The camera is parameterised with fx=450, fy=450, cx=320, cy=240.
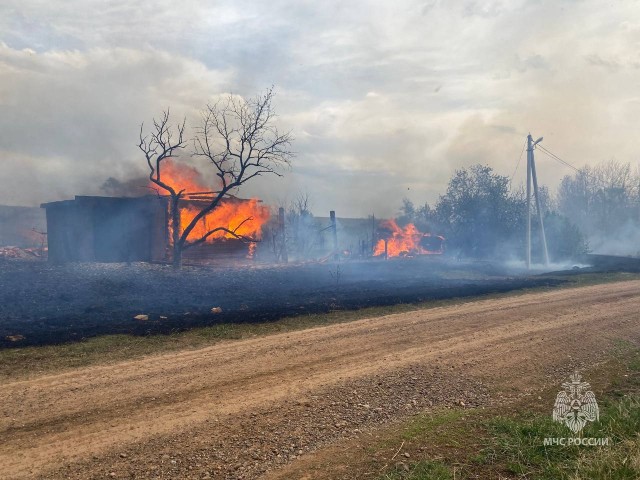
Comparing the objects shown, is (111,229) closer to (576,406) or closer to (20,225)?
(576,406)

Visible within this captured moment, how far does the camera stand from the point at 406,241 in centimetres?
4109

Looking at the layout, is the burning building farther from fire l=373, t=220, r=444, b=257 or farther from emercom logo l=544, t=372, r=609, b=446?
emercom logo l=544, t=372, r=609, b=446

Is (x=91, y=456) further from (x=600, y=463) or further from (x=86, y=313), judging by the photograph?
(x=86, y=313)

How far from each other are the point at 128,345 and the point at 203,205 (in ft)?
71.5

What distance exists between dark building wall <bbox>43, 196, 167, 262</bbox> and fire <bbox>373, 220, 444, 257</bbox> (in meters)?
18.7

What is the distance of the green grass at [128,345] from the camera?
8.14 meters

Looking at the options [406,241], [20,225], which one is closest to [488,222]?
[406,241]

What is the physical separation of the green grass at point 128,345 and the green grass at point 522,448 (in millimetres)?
5826

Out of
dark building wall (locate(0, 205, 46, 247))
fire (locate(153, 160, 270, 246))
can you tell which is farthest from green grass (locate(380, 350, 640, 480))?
dark building wall (locate(0, 205, 46, 247))

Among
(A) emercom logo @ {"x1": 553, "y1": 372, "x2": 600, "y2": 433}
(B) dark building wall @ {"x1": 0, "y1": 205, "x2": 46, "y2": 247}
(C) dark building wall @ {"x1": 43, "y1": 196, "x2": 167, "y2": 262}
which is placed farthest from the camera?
(B) dark building wall @ {"x1": 0, "y1": 205, "x2": 46, "y2": 247}

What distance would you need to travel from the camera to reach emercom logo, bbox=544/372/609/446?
4.98m

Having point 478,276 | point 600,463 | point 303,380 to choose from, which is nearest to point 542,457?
point 600,463

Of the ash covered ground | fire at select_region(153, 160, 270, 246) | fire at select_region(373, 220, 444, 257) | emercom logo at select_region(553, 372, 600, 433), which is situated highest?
fire at select_region(153, 160, 270, 246)

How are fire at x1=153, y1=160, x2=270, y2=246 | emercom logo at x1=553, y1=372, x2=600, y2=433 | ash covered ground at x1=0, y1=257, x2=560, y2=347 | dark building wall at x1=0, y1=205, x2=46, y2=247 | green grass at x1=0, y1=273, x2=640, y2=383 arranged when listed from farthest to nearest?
dark building wall at x1=0, y1=205, x2=46, y2=247 → fire at x1=153, y1=160, x2=270, y2=246 → ash covered ground at x1=0, y1=257, x2=560, y2=347 → green grass at x1=0, y1=273, x2=640, y2=383 → emercom logo at x1=553, y1=372, x2=600, y2=433
